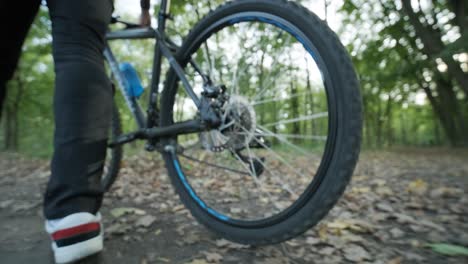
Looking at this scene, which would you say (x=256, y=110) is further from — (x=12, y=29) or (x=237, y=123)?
(x=12, y=29)

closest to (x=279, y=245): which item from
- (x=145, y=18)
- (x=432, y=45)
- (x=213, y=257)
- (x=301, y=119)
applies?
(x=213, y=257)

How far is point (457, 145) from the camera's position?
11.4 metres

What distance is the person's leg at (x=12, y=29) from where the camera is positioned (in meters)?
1.00

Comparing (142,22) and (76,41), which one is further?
(142,22)

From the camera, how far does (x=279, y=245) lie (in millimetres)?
1372

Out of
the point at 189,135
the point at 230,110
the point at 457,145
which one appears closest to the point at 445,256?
the point at 230,110

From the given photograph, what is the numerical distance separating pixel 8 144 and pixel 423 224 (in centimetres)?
1343

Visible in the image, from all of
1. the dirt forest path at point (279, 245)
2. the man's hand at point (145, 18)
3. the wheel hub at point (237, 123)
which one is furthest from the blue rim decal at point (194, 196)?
the man's hand at point (145, 18)

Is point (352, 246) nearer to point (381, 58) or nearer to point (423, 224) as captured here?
point (423, 224)

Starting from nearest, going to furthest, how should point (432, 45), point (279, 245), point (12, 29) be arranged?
point (12, 29) → point (279, 245) → point (432, 45)

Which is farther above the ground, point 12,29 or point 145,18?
point 145,18

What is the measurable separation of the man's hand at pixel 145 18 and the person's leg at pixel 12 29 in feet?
2.38

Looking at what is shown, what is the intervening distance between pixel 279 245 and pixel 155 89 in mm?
1016

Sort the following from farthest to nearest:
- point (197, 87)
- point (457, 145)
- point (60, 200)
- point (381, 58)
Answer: point (457, 145), point (381, 58), point (197, 87), point (60, 200)
